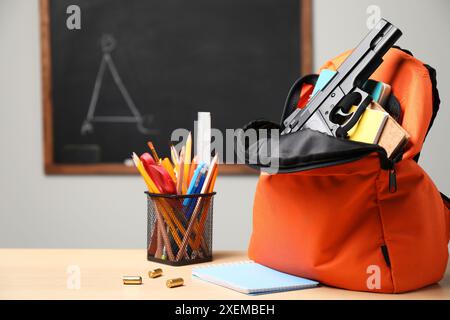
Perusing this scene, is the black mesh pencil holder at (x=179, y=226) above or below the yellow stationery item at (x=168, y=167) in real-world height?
below

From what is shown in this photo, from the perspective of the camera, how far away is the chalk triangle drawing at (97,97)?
212 centimetres

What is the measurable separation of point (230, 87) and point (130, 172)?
1.45ft

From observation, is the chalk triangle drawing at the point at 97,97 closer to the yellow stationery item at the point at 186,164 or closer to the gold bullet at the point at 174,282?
the yellow stationery item at the point at 186,164

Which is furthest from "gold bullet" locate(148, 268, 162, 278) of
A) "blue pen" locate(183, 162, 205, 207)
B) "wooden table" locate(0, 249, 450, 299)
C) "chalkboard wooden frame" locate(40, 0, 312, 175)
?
"chalkboard wooden frame" locate(40, 0, 312, 175)

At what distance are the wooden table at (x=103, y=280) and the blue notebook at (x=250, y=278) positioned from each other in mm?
10

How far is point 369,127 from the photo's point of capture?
799 mm

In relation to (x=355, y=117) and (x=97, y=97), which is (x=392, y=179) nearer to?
(x=355, y=117)

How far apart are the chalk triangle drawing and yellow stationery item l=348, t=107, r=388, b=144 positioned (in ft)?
4.45

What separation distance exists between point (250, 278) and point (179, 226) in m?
0.15

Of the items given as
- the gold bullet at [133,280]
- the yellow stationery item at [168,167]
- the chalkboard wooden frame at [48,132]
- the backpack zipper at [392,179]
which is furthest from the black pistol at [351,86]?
the chalkboard wooden frame at [48,132]

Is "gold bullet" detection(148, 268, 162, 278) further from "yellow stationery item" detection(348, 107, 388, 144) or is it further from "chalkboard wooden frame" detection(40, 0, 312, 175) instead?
"chalkboard wooden frame" detection(40, 0, 312, 175)

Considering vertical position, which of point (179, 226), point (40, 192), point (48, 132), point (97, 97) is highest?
point (97, 97)

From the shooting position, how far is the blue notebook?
30.5 inches

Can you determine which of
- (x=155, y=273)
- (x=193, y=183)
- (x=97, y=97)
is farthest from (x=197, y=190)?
(x=97, y=97)
